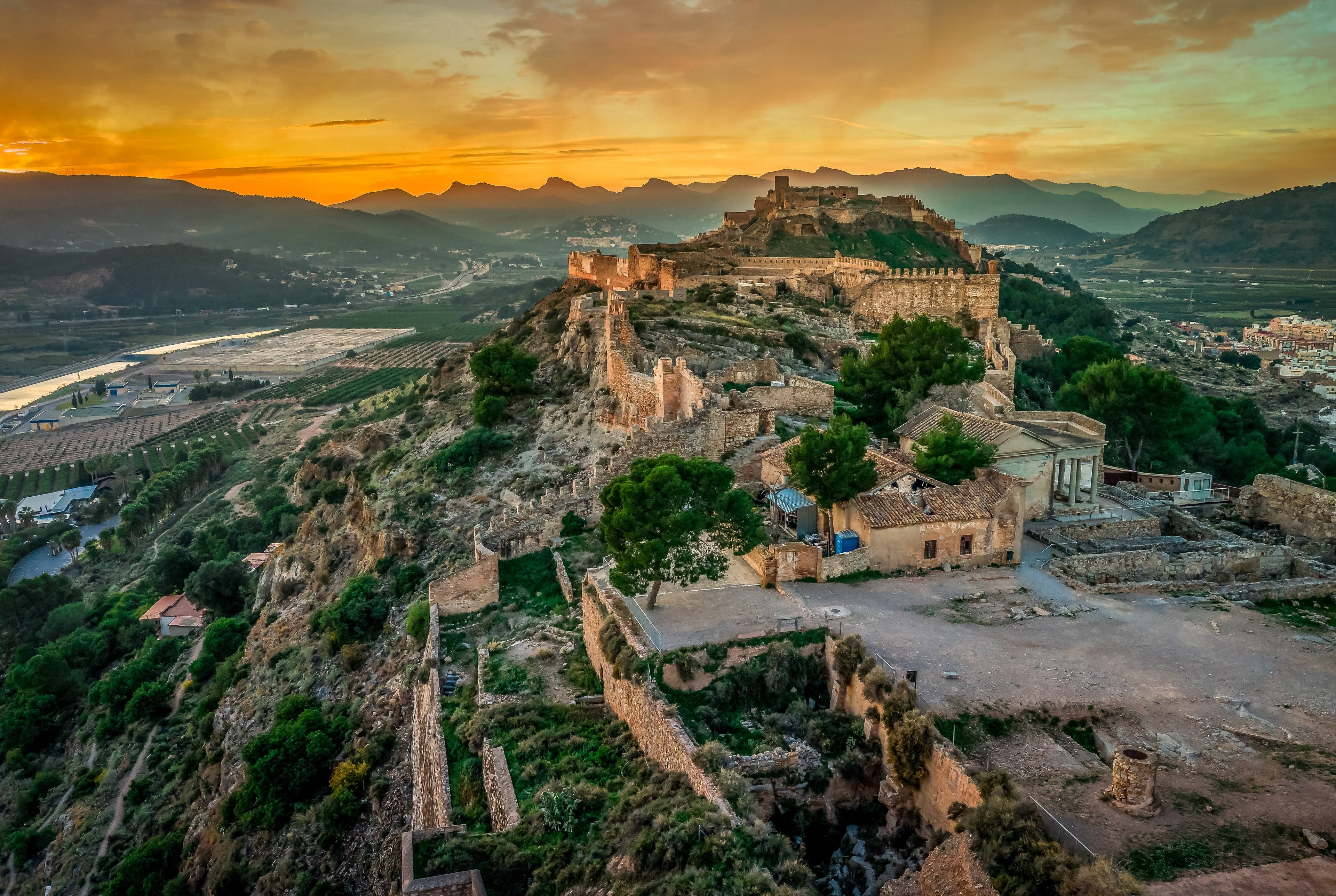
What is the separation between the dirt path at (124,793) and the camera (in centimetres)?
2533

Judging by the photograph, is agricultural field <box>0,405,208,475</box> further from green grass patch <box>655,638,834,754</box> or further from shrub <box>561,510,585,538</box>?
green grass patch <box>655,638,834,754</box>

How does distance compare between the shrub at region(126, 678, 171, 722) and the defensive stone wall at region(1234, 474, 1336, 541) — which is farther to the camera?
the shrub at region(126, 678, 171, 722)

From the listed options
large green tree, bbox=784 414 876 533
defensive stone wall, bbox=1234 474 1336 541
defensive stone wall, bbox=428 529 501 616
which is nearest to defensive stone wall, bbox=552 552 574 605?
defensive stone wall, bbox=428 529 501 616

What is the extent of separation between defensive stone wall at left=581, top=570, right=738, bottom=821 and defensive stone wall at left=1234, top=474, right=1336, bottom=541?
1753 centimetres

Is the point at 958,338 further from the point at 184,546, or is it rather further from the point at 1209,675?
the point at 184,546

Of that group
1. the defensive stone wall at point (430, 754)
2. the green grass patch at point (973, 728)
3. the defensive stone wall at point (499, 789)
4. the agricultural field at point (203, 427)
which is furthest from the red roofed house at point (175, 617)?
the agricultural field at point (203, 427)

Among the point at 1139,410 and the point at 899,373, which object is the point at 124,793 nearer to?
the point at 899,373

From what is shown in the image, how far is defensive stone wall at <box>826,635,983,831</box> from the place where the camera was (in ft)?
35.6

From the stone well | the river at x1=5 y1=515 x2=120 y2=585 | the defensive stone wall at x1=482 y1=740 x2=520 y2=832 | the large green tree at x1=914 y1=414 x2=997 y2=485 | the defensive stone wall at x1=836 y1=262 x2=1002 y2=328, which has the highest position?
the defensive stone wall at x1=836 y1=262 x2=1002 y2=328

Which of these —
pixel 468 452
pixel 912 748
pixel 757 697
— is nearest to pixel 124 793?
pixel 468 452

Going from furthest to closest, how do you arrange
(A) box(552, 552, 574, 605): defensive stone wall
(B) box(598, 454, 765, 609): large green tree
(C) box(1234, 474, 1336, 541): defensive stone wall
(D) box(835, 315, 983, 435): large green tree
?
1. (D) box(835, 315, 983, 435): large green tree
2. (C) box(1234, 474, 1336, 541): defensive stone wall
3. (A) box(552, 552, 574, 605): defensive stone wall
4. (B) box(598, 454, 765, 609): large green tree

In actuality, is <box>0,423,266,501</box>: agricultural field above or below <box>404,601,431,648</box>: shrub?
below

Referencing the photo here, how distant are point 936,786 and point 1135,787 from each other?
2333 millimetres

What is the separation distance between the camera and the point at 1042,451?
2228cm
